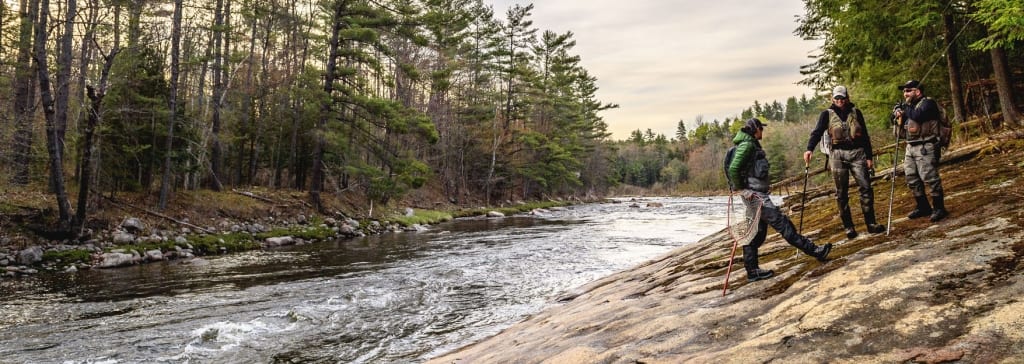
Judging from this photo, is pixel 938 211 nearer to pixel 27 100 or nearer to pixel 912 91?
pixel 912 91

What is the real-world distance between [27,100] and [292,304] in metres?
16.1

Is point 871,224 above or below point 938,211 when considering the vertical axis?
below

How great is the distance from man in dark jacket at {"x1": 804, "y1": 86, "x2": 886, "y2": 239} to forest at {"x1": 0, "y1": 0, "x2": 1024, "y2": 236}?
2.37 m

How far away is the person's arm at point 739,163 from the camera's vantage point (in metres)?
5.98

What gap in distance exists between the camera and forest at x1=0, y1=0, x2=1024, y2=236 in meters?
12.3

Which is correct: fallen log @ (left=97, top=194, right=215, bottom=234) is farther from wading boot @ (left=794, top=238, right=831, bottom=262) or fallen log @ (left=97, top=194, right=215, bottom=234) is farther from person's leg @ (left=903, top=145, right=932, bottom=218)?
person's leg @ (left=903, top=145, right=932, bottom=218)

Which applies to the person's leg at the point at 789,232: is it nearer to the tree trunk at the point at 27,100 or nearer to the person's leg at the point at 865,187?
the person's leg at the point at 865,187

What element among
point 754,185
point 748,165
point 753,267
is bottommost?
point 753,267

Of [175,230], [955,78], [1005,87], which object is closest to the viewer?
[1005,87]

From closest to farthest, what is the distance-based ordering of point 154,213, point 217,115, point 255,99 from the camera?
point 154,213, point 217,115, point 255,99

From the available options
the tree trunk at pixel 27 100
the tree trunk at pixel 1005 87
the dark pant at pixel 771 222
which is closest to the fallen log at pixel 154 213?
the tree trunk at pixel 27 100

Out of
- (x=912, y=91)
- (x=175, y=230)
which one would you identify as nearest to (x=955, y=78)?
(x=912, y=91)

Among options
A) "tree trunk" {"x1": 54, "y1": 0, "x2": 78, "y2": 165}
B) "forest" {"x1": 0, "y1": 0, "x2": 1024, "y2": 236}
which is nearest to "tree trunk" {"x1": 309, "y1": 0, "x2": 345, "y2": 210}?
"forest" {"x1": 0, "y1": 0, "x2": 1024, "y2": 236}

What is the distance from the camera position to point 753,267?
5930mm
